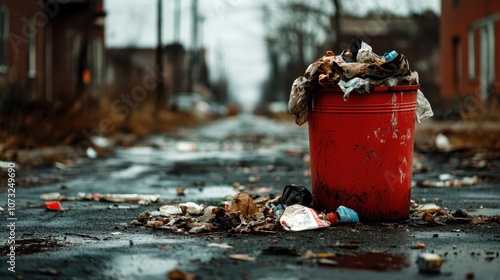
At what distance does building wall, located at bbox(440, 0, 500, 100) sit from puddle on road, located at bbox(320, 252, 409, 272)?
18.2 meters

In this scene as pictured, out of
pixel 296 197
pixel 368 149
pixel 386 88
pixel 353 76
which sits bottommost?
pixel 296 197

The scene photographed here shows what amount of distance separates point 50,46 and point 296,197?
21.6 m

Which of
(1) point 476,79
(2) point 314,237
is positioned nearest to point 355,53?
(2) point 314,237

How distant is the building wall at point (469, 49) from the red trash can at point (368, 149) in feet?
54.6

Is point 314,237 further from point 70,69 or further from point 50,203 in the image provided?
point 70,69

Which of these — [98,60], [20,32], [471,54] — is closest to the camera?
[20,32]

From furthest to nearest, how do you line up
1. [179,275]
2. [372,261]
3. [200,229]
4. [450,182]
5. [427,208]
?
1. [450,182]
2. [427,208]
3. [200,229]
4. [372,261]
5. [179,275]

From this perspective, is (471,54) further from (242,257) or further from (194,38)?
(194,38)

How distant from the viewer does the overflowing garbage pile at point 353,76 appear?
20.0 feet

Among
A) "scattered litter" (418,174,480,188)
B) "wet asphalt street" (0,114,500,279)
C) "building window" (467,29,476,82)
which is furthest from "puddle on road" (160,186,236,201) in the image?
"building window" (467,29,476,82)

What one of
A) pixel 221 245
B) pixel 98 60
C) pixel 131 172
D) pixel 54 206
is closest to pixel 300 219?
pixel 221 245

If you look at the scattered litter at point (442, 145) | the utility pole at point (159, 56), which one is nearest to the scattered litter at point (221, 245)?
the scattered litter at point (442, 145)

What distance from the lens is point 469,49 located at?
26359mm

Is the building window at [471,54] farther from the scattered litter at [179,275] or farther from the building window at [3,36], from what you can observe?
the scattered litter at [179,275]
